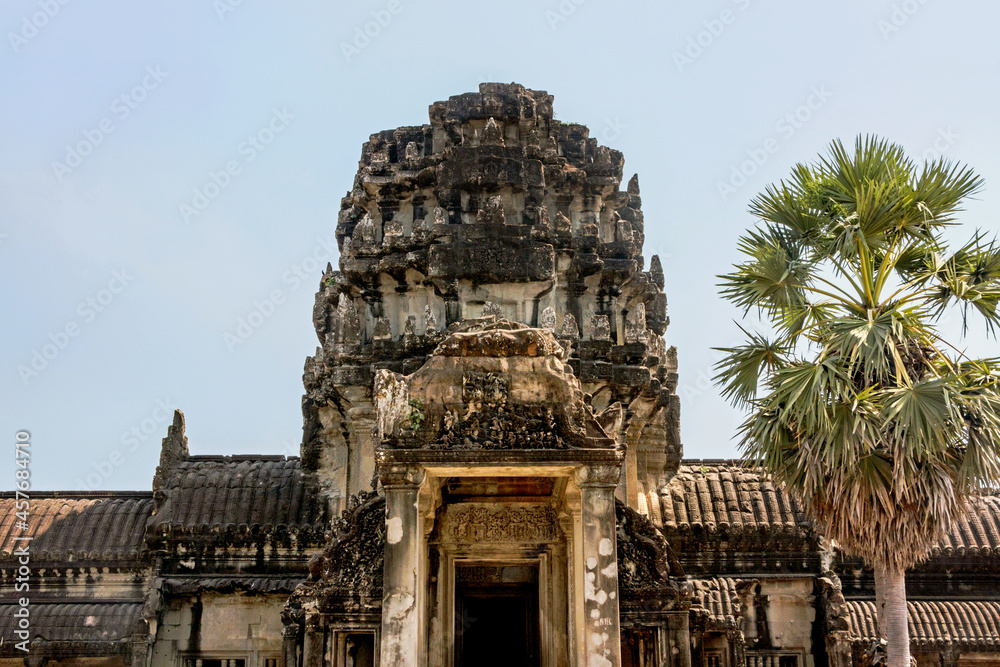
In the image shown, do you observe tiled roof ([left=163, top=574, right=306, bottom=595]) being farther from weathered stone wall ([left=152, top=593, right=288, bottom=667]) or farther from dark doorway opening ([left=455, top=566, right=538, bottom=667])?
dark doorway opening ([left=455, top=566, right=538, bottom=667])

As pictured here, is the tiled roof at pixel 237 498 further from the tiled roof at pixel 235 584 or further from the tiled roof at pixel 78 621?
the tiled roof at pixel 78 621

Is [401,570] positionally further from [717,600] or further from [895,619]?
[717,600]

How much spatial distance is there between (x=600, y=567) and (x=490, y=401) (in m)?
2.41

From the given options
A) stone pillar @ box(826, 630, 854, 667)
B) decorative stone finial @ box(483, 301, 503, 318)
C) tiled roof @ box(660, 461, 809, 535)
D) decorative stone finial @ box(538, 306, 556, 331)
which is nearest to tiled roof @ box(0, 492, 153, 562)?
decorative stone finial @ box(483, 301, 503, 318)

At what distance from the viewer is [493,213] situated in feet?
60.3

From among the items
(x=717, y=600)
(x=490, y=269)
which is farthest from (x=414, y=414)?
(x=717, y=600)

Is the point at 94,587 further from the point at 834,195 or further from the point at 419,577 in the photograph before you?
the point at 834,195

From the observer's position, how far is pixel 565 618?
565 inches

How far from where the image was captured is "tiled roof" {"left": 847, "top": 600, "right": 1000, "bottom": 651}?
18.5m

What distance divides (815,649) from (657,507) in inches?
156

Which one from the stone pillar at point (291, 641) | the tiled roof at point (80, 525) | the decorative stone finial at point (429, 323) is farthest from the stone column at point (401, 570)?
the tiled roof at point (80, 525)

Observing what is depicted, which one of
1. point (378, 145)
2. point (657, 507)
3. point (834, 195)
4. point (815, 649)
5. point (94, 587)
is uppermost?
point (378, 145)

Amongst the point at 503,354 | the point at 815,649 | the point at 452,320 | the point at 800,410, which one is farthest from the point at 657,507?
the point at 503,354

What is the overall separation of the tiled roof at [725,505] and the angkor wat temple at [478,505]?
0.05 m
